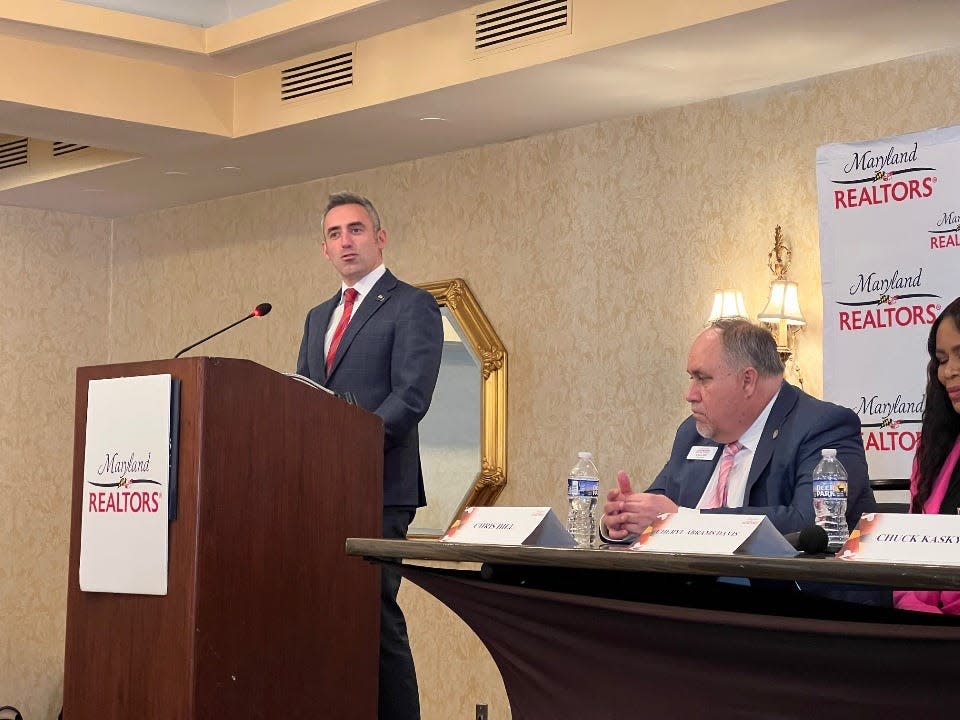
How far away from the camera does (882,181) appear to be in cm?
445

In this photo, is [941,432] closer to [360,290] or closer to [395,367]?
[395,367]

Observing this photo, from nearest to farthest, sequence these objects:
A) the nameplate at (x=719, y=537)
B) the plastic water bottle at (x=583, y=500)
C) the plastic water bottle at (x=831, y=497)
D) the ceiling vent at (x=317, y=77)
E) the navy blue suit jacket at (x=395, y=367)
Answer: the nameplate at (x=719, y=537)
the plastic water bottle at (x=831, y=497)
the plastic water bottle at (x=583, y=500)
the navy blue suit jacket at (x=395, y=367)
the ceiling vent at (x=317, y=77)

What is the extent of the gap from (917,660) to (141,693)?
68.4 inches

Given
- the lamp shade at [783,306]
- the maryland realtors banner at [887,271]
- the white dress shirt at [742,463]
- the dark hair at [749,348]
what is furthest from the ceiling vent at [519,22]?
the white dress shirt at [742,463]

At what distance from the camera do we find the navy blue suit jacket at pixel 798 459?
2750 mm

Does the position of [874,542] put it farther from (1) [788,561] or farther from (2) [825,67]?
(2) [825,67]

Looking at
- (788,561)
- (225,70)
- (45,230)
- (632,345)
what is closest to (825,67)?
(632,345)

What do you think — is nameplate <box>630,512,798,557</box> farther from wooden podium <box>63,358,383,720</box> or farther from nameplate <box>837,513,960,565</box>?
wooden podium <box>63,358,383,720</box>

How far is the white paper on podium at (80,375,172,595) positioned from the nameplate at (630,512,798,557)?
1.24 meters

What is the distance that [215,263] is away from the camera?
7078 millimetres

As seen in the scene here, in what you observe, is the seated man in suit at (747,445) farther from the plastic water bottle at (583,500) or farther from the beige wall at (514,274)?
the beige wall at (514,274)

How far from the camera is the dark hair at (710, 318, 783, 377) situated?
3047 millimetres

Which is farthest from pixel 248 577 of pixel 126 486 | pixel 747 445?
pixel 747 445

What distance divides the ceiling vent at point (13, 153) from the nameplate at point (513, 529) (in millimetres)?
5094
